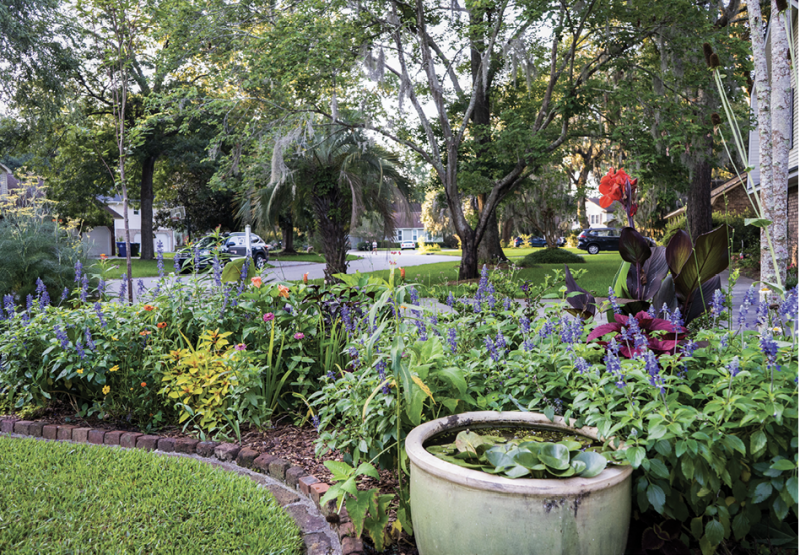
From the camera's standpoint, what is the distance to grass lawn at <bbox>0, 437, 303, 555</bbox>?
2223mm

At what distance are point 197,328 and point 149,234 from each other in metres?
25.0

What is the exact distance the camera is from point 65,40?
16391 mm

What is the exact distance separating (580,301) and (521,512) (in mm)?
1957

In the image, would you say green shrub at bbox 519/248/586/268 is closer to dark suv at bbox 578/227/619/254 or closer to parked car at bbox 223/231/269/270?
parked car at bbox 223/231/269/270

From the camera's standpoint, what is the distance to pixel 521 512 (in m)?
1.59

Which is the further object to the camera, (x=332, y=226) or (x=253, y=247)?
(x=253, y=247)

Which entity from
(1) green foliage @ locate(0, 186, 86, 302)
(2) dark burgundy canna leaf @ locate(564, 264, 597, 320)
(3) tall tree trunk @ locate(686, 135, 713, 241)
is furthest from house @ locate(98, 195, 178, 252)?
(2) dark burgundy canna leaf @ locate(564, 264, 597, 320)

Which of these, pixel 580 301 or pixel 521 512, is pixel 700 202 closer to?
pixel 580 301

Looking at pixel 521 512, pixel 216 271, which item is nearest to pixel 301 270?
pixel 216 271

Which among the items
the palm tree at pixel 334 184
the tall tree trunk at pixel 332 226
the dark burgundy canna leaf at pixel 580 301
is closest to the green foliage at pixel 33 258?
the palm tree at pixel 334 184

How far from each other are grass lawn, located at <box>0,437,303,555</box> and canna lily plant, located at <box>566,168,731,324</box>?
1.92 metres

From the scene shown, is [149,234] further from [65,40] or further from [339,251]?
[339,251]

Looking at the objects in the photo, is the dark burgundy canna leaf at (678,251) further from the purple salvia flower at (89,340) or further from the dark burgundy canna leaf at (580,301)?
the purple salvia flower at (89,340)

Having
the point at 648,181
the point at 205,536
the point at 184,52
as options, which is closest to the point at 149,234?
the point at 184,52
